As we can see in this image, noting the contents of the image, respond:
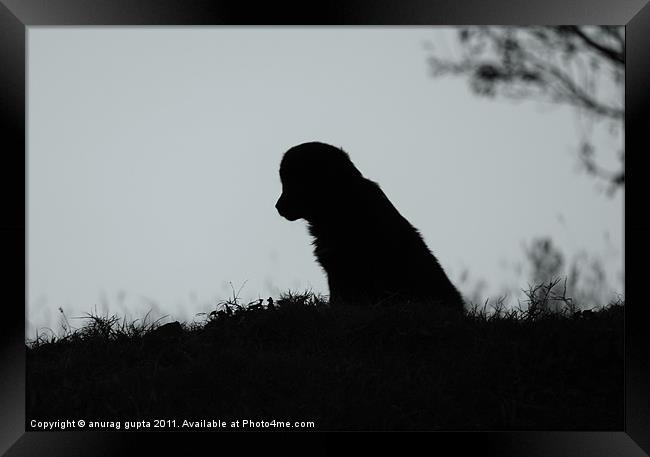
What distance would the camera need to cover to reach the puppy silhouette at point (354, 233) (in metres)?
5.00

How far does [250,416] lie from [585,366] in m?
1.72

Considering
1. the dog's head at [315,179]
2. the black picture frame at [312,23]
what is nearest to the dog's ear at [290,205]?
the dog's head at [315,179]

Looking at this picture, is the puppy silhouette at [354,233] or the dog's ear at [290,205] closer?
the puppy silhouette at [354,233]

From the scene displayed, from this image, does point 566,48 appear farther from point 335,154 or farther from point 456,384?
point 456,384

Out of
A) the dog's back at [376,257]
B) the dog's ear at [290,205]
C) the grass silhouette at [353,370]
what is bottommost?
the grass silhouette at [353,370]

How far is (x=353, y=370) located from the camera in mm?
3615

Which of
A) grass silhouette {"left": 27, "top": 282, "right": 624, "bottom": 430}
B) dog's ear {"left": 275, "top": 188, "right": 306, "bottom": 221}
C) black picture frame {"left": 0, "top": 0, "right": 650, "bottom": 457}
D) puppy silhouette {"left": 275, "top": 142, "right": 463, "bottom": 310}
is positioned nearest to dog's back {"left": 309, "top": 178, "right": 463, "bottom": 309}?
puppy silhouette {"left": 275, "top": 142, "right": 463, "bottom": 310}

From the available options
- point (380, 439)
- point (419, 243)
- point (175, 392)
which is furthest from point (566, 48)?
point (175, 392)

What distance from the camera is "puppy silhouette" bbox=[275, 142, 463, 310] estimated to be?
500cm

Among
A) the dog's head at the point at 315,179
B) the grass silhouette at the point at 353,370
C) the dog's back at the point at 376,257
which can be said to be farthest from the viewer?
the dog's head at the point at 315,179

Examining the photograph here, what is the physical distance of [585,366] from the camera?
3.60 m

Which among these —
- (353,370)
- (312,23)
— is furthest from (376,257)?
(312,23)

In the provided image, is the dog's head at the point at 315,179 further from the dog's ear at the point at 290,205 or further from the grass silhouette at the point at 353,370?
the grass silhouette at the point at 353,370

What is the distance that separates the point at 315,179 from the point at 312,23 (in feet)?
→ 6.20
